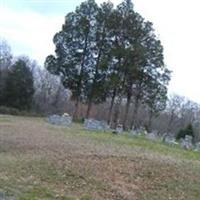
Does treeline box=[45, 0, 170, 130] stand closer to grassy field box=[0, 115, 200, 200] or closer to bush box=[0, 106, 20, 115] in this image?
bush box=[0, 106, 20, 115]

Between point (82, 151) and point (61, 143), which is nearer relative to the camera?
point (82, 151)

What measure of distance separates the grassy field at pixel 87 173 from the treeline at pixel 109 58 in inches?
1110

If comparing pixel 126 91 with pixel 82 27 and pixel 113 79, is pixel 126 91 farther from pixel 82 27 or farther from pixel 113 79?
pixel 82 27

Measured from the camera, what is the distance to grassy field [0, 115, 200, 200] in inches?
528

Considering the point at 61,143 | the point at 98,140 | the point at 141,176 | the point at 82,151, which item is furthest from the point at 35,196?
the point at 98,140

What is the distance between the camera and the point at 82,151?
19375 millimetres

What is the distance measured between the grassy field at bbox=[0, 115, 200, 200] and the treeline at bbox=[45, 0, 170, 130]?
2818 centimetres

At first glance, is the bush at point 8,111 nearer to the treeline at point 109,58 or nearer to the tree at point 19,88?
the tree at point 19,88

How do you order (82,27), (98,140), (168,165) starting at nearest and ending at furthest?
(168,165) → (98,140) → (82,27)

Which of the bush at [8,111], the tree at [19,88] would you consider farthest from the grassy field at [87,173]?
the tree at [19,88]

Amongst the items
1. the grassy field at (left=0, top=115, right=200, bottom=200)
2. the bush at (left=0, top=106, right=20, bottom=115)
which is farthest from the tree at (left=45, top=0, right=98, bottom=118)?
A: the grassy field at (left=0, top=115, right=200, bottom=200)

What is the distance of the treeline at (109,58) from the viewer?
161 feet

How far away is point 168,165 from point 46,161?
4.92 meters

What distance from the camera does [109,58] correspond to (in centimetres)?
4925
